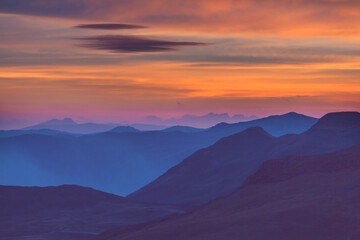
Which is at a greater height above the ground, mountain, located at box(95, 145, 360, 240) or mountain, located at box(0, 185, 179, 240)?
mountain, located at box(0, 185, 179, 240)

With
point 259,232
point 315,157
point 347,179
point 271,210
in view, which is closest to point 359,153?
point 315,157

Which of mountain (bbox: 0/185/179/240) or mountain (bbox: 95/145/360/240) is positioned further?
mountain (bbox: 0/185/179/240)

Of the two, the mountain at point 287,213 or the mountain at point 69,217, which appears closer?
the mountain at point 287,213

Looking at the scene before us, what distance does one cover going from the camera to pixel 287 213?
270ft

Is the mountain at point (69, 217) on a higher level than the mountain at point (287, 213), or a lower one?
higher

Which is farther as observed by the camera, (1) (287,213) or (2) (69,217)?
(2) (69,217)

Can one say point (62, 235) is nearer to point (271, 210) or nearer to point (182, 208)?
point (182, 208)

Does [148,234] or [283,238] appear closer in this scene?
[283,238]

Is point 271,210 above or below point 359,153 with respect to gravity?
below

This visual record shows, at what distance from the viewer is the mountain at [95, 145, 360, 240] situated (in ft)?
251

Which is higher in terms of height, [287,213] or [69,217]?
[69,217]

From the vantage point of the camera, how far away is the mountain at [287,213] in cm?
7656

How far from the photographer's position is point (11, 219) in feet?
605

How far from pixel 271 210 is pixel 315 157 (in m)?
56.7
